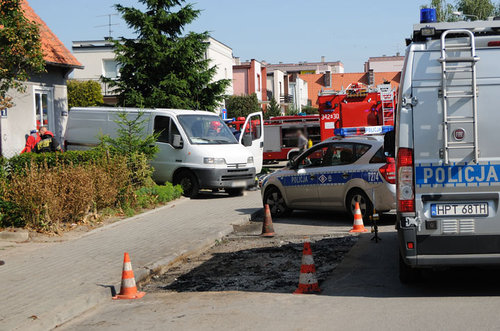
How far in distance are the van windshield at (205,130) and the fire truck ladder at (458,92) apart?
12677 mm

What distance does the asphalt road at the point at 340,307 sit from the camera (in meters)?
6.11

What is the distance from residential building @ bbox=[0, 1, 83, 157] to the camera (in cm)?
1903

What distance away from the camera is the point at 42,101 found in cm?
2102

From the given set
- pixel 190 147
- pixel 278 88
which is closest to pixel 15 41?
pixel 190 147

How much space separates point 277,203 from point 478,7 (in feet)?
146

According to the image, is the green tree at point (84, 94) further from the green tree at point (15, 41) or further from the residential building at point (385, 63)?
the residential building at point (385, 63)

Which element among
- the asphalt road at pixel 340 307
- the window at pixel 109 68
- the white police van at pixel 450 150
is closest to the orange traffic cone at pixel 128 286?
the asphalt road at pixel 340 307

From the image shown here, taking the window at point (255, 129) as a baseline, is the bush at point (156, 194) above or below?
below

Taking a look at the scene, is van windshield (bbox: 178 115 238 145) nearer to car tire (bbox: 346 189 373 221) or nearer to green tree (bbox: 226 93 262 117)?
car tire (bbox: 346 189 373 221)

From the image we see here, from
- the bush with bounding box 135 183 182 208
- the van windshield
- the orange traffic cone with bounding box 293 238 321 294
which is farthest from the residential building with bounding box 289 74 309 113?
the orange traffic cone with bounding box 293 238 321 294

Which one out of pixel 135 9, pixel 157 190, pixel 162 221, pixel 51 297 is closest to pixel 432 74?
pixel 51 297

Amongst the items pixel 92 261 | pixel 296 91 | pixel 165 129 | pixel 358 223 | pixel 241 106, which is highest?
pixel 296 91

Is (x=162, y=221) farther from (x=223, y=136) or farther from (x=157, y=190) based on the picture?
(x=223, y=136)

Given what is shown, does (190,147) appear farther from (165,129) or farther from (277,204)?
(277,204)
